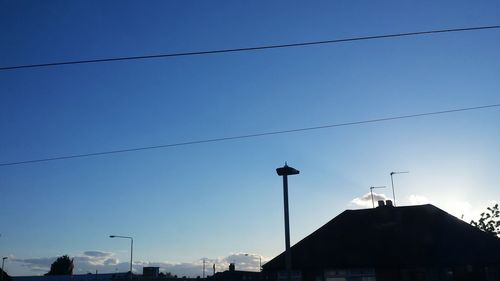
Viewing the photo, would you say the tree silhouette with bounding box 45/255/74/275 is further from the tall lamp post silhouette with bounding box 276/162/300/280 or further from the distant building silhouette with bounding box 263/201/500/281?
the tall lamp post silhouette with bounding box 276/162/300/280

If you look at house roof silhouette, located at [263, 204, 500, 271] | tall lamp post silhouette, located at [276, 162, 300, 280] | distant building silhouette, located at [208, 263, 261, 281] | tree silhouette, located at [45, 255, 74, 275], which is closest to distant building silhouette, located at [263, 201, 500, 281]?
house roof silhouette, located at [263, 204, 500, 271]

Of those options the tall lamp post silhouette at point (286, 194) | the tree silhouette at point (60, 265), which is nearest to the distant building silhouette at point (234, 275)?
the tree silhouette at point (60, 265)

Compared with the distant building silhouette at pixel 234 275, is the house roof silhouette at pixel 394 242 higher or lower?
higher

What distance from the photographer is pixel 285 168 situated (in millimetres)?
16469

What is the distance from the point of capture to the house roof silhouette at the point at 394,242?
95.3 ft

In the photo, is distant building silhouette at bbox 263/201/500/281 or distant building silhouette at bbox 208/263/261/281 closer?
distant building silhouette at bbox 263/201/500/281

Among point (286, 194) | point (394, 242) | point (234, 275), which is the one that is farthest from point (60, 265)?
point (286, 194)

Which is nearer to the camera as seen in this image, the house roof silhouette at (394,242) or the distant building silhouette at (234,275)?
the house roof silhouette at (394,242)

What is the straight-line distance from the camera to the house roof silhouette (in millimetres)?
29047

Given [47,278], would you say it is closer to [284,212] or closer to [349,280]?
[349,280]

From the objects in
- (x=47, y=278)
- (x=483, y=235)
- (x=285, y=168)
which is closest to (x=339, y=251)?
(x=483, y=235)

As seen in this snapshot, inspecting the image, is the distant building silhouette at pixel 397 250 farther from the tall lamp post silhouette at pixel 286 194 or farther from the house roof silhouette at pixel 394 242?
the tall lamp post silhouette at pixel 286 194

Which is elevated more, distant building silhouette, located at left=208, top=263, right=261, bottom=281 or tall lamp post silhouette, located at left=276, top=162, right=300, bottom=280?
tall lamp post silhouette, located at left=276, top=162, right=300, bottom=280

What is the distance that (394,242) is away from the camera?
3095 cm
